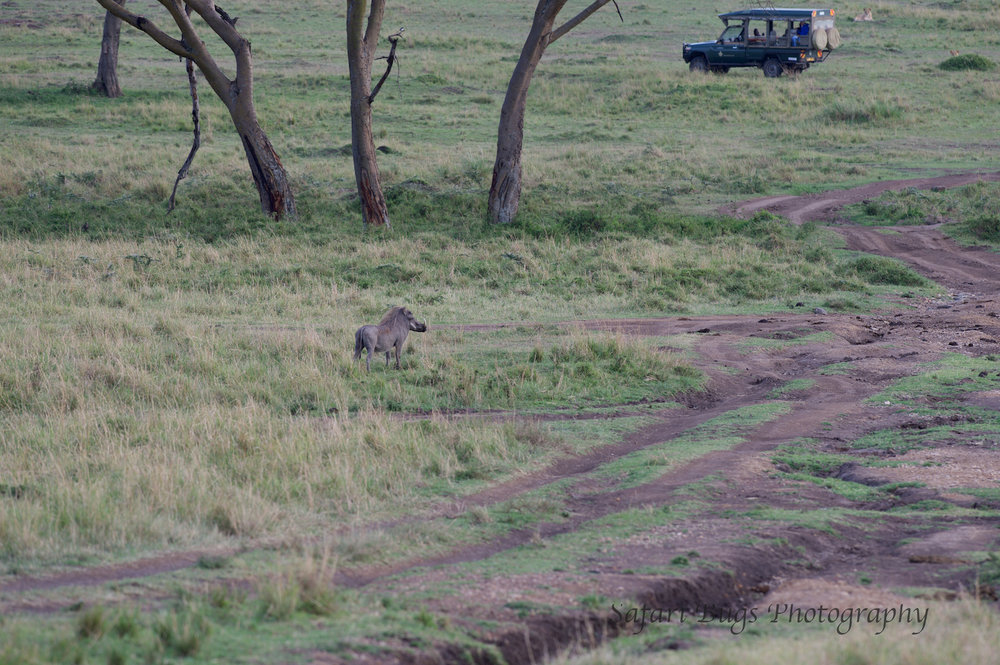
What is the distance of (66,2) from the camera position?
65.2 meters

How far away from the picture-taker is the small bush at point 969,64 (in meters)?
40.1

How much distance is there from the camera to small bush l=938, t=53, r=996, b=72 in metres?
40.1

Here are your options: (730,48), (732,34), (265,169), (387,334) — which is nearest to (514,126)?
(265,169)

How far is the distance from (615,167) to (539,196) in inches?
165

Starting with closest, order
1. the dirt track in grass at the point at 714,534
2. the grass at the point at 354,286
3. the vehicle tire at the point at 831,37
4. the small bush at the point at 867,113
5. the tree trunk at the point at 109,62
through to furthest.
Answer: the dirt track in grass at the point at 714,534, the grass at the point at 354,286, the small bush at the point at 867,113, the tree trunk at the point at 109,62, the vehicle tire at the point at 831,37

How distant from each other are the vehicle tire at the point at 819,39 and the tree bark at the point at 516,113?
21.4 metres

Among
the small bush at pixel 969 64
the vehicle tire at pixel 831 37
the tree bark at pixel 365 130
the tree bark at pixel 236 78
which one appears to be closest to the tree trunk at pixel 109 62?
the tree bark at pixel 236 78

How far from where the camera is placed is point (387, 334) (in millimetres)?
11719

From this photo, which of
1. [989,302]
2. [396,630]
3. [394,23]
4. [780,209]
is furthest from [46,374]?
[394,23]

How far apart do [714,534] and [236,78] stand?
56.4ft

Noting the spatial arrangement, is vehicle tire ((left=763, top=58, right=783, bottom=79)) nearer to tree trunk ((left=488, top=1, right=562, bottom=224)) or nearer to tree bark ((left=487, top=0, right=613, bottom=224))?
tree bark ((left=487, top=0, right=613, bottom=224))

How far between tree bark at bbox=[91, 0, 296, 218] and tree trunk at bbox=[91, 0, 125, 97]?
14.1 metres

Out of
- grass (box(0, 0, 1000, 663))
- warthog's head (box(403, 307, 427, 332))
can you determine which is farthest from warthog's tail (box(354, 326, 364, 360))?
warthog's head (box(403, 307, 427, 332))

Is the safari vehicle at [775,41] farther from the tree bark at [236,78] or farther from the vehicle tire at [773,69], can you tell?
the tree bark at [236,78]
